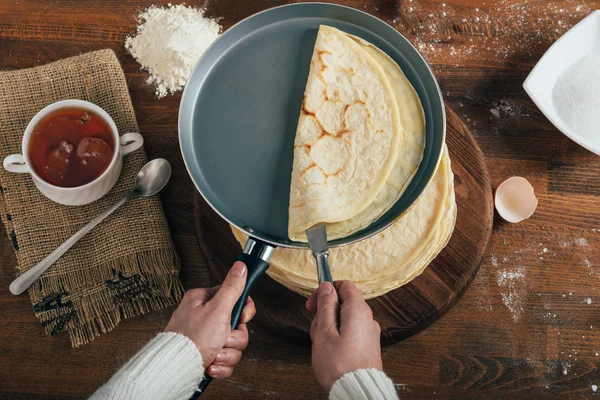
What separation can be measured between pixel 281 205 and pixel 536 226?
0.76 metres

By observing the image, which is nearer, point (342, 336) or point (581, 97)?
point (342, 336)

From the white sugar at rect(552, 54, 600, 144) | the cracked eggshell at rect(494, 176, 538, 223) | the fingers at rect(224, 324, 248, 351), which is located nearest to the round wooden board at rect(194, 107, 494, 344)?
the cracked eggshell at rect(494, 176, 538, 223)

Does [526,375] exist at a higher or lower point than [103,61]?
lower

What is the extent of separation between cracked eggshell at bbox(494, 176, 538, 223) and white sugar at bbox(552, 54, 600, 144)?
0.21 meters

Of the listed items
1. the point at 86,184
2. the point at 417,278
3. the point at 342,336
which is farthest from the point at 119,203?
the point at 417,278

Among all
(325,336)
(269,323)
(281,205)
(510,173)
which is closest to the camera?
(325,336)

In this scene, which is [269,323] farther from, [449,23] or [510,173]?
[449,23]

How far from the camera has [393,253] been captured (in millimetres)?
1312

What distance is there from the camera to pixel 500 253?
4.87 feet

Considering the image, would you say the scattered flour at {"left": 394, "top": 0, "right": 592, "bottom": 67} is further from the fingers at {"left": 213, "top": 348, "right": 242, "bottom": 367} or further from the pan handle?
the fingers at {"left": 213, "top": 348, "right": 242, "bottom": 367}

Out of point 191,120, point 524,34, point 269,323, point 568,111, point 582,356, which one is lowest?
point 269,323

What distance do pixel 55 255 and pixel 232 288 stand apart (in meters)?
0.57

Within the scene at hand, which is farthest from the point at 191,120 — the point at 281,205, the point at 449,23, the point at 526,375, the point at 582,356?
the point at 582,356

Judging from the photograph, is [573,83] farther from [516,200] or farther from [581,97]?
[516,200]
